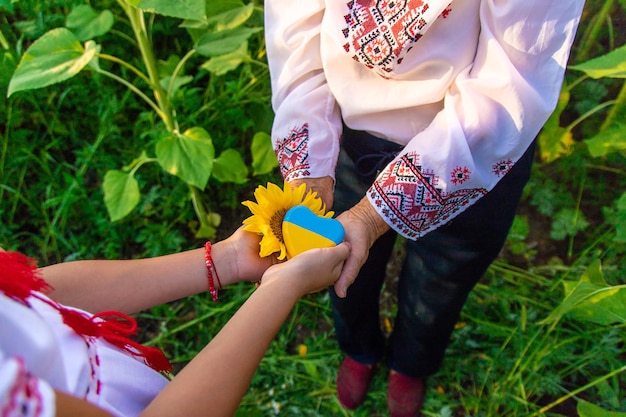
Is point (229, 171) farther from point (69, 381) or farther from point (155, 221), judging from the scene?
point (69, 381)

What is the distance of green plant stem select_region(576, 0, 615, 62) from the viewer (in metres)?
1.67

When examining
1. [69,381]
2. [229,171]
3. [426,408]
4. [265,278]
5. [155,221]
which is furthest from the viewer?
[155,221]

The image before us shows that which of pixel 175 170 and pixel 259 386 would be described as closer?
pixel 175 170

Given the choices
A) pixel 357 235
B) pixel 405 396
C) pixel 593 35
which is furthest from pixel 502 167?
pixel 593 35

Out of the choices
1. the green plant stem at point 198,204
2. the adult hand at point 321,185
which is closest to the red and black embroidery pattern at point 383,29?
the adult hand at point 321,185

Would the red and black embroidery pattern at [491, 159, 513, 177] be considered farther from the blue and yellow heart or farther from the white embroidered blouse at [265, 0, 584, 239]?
the blue and yellow heart

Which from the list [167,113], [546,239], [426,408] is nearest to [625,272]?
[546,239]

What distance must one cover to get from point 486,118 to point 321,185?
1.12ft

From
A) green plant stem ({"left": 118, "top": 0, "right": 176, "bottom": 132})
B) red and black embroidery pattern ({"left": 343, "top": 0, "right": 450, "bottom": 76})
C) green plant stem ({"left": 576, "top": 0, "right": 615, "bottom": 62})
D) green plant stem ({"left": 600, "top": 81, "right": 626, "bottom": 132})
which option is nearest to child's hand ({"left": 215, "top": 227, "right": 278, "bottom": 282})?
red and black embroidery pattern ({"left": 343, "top": 0, "right": 450, "bottom": 76})

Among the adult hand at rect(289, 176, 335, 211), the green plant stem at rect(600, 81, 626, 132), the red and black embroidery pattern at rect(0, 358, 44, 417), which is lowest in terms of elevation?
the green plant stem at rect(600, 81, 626, 132)

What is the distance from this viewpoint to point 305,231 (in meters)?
0.86

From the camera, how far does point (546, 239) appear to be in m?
1.75

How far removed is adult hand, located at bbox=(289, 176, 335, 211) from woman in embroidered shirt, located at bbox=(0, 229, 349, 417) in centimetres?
14

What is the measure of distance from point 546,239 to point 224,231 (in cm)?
115
